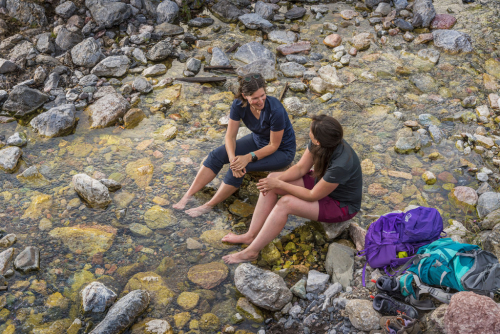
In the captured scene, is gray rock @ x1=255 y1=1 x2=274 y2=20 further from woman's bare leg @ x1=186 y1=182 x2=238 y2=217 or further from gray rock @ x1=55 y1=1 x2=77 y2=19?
woman's bare leg @ x1=186 y1=182 x2=238 y2=217

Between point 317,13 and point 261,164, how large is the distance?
554cm

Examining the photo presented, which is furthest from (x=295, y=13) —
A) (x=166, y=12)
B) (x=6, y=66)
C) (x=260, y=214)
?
(x=260, y=214)

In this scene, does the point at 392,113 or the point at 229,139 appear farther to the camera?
the point at 392,113

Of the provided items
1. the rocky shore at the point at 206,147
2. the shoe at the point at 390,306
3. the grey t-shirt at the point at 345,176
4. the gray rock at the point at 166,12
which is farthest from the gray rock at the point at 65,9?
the shoe at the point at 390,306

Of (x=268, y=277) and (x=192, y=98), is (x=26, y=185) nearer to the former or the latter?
(x=192, y=98)

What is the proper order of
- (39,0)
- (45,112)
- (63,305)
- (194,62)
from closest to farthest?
(63,305) → (45,112) → (194,62) → (39,0)

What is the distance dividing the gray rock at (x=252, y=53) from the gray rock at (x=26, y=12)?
4.08 metres

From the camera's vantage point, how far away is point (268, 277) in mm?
3436

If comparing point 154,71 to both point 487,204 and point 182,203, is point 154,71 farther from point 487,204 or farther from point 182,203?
point 487,204

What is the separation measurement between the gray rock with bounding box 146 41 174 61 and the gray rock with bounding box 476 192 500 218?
19.1 feet

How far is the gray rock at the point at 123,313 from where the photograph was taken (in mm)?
3061

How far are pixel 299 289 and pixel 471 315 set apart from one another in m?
1.48

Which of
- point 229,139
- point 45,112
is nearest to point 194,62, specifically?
point 45,112

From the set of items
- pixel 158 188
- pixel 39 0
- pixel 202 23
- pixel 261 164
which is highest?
pixel 39 0
